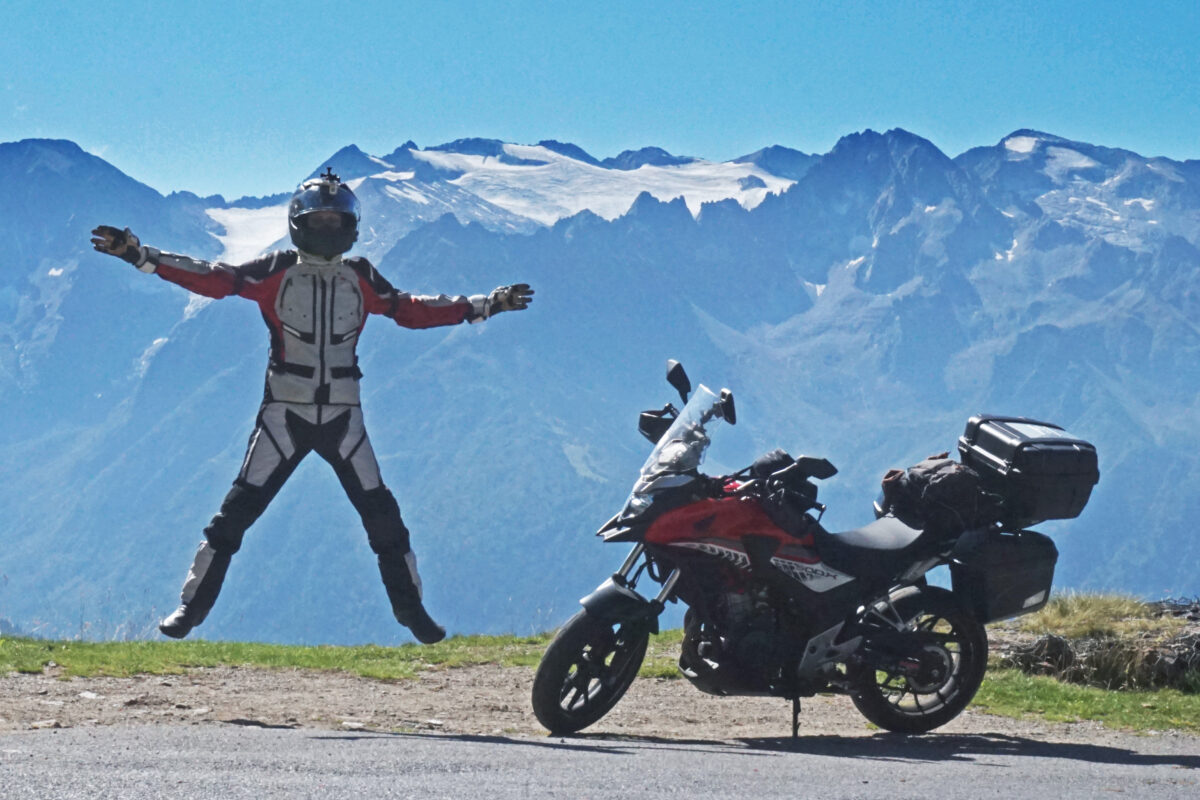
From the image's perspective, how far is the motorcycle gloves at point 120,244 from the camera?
30.1ft

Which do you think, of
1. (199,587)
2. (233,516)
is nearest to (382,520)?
(233,516)

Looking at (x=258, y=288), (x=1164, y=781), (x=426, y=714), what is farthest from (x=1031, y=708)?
(x=258, y=288)

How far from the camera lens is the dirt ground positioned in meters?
7.68

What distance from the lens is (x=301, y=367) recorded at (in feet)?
32.4

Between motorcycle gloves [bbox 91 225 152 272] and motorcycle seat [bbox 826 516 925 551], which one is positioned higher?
motorcycle gloves [bbox 91 225 152 272]

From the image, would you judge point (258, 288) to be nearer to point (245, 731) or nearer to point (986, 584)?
point (245, 731)

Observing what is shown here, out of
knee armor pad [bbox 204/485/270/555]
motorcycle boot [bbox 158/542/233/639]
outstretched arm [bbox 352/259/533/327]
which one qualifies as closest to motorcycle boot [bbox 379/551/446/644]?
knee armor pad [bbox 204/485/270/555]

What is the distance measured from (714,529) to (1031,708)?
136 inches

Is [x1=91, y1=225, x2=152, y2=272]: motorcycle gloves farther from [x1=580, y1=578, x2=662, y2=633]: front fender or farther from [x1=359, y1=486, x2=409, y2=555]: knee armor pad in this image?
[x1=580, y1=578, x2=662, y2=633]: front fender

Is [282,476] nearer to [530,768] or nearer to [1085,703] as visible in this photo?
[530,768]

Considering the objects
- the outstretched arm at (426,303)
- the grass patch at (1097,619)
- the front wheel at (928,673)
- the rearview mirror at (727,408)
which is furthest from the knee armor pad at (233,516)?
the grass patch at (1097,619)

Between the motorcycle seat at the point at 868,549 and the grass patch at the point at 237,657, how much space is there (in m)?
3.71

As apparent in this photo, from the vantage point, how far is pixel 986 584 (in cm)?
812

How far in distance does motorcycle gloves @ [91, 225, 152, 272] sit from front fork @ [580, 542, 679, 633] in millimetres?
4114
